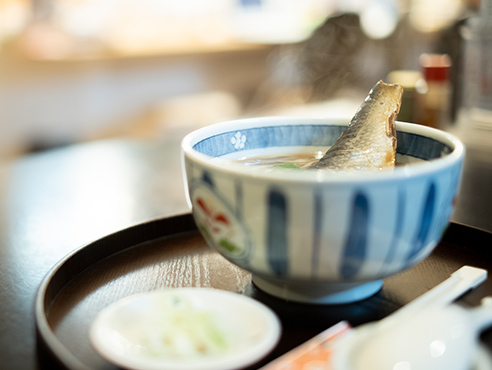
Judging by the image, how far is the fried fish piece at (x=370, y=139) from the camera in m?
0.46

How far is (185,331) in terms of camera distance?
333 millimetres

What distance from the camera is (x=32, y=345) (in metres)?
0.36

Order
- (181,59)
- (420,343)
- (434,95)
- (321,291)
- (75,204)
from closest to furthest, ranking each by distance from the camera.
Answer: (420,343)
(321,291)
(75,204)
(434,95)
(181,59)

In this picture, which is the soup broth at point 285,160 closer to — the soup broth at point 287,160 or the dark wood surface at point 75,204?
the soup broth at point 287,160

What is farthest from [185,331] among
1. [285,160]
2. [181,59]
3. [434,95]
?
[181,59]

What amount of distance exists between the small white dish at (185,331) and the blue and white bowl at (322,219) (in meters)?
0.04

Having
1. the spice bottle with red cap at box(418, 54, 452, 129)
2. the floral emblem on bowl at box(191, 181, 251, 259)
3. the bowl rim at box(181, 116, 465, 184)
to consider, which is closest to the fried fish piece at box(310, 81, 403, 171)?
the bowl rim at box(181, 116, 465, 184)

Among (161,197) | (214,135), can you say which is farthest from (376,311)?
(161,197)

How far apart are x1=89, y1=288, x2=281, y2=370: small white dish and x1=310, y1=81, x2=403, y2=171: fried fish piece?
171 millimetres

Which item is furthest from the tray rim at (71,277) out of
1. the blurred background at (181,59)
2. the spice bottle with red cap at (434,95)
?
the blurred background at (181,59)

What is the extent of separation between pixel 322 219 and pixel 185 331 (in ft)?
0.37

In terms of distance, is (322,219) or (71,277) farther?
(71,277)

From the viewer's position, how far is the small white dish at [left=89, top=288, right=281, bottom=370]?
11.8 inches

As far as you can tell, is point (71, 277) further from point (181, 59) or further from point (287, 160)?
→ point (181, 59)
